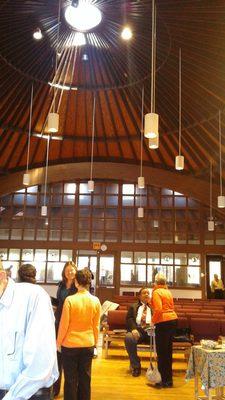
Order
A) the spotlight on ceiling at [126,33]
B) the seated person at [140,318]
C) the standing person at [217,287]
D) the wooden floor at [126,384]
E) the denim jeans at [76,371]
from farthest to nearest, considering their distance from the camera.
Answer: the standing person at [217,287] → the spotlight on ceiling at [126,33] → the seated person at [140,318] → the wooden floor at [126,384] → the denim jeans at [76,371]

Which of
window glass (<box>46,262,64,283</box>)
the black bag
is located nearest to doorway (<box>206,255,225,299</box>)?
window glass (<box>46,262,64,283</box>)

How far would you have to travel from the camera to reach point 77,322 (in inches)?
145

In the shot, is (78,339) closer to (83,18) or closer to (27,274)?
(27,274)

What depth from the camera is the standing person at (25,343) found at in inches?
57.5

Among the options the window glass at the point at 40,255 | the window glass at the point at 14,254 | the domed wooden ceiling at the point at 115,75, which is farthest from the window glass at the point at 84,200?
the window glass at the point at 14,254

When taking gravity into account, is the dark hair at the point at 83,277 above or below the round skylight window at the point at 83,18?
below

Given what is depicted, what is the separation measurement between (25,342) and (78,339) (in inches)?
88.9

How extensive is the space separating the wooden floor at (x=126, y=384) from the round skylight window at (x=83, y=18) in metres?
5.80

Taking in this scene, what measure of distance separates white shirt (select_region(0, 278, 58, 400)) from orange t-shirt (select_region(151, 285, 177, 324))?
409 cm

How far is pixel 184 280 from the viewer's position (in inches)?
591

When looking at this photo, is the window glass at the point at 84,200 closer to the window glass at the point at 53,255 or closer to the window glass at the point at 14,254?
the window glass at the point at 53,255

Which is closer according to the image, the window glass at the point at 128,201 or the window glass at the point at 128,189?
the window glass at the point at 128,201

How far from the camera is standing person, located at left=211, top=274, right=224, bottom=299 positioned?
1414 centimetres

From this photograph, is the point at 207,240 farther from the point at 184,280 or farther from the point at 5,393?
the point at 5,393
